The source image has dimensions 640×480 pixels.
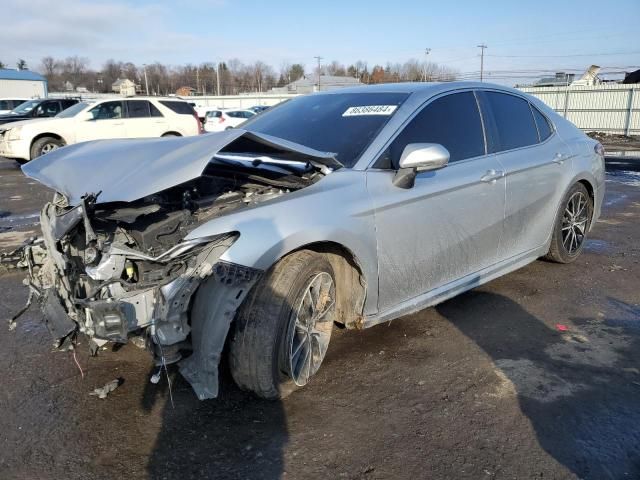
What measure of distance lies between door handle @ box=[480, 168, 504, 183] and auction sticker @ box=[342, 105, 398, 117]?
2.84ft

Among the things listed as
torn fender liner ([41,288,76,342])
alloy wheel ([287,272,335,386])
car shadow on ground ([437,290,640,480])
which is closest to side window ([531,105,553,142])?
car shadow on ground ([437,290,640,480])

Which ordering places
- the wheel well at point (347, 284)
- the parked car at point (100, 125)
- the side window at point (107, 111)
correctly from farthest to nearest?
the side window at point (107, 111) → the parked car at point (100, 125) → the wheel well at point (347, 284)

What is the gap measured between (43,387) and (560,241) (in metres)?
4.50

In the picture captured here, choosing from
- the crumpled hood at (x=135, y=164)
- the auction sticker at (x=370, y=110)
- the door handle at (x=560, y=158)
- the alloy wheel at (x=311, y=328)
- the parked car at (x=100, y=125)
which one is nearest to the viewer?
the crumpled hood at (x=135, y=164)

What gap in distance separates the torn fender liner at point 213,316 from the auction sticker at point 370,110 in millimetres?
1616

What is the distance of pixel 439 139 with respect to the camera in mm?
3697

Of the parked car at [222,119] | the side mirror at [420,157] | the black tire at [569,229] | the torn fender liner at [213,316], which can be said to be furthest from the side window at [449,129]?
the parked car at [222,119]

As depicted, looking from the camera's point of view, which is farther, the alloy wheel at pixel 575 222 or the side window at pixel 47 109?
the side window at pixel 47 109

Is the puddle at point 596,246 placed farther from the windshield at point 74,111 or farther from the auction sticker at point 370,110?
the windshield at point 74,111

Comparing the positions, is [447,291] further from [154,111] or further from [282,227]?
[154,111]

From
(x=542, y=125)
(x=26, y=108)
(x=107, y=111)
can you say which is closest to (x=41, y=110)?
(x=26, y=108)

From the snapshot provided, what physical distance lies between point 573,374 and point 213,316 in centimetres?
223

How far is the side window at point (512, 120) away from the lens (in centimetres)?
429

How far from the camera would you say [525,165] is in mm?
4316
